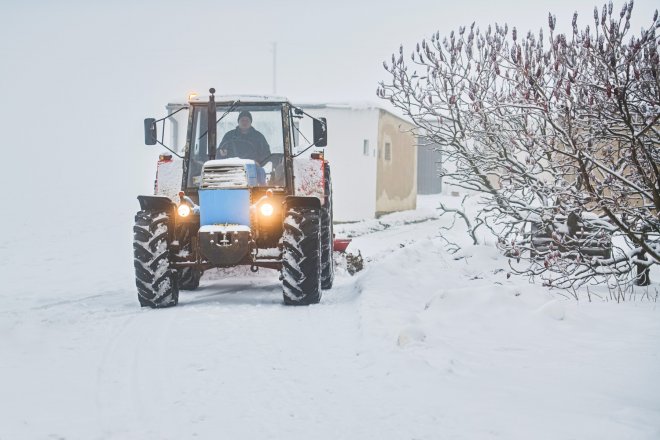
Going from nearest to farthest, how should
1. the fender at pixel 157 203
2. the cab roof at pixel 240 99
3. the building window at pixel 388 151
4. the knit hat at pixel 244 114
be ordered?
the fender at pixel 157 203 → the cab roof at pixel 240 99 → the knit hat at pixel 244 114 → the building window at pixel 388 151

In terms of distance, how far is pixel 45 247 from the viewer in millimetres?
15164

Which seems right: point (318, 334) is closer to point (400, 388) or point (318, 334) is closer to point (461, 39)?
point (400, 388)

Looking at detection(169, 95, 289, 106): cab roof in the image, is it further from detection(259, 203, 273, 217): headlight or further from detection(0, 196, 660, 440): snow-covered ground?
detection(0, 196, 660, 440): snow-covered ground

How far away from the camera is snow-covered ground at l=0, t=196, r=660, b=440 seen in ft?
11.9

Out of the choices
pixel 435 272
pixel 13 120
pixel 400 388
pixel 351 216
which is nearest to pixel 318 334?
pixel 400 388

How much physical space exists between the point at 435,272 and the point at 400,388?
4655 millimetres

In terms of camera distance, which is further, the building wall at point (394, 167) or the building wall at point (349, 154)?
the building wall at point (394, 167)

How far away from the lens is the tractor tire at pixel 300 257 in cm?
716

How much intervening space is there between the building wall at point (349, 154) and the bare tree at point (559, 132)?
11.3m

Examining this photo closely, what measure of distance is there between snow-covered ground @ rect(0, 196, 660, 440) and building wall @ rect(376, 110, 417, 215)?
47.7 ft

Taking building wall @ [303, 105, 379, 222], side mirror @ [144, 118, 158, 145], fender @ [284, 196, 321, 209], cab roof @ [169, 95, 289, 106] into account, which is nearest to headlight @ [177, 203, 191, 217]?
side mirror @ [144, 118, 158, 145]

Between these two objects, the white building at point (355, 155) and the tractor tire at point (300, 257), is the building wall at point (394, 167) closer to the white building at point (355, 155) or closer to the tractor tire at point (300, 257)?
the white building at point (355, 155)

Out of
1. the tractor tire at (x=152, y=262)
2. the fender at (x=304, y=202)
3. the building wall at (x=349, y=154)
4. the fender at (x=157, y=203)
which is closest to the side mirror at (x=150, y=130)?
the fender at (x=157, y=203)

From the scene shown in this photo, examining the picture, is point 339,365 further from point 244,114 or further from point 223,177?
point 244,114
